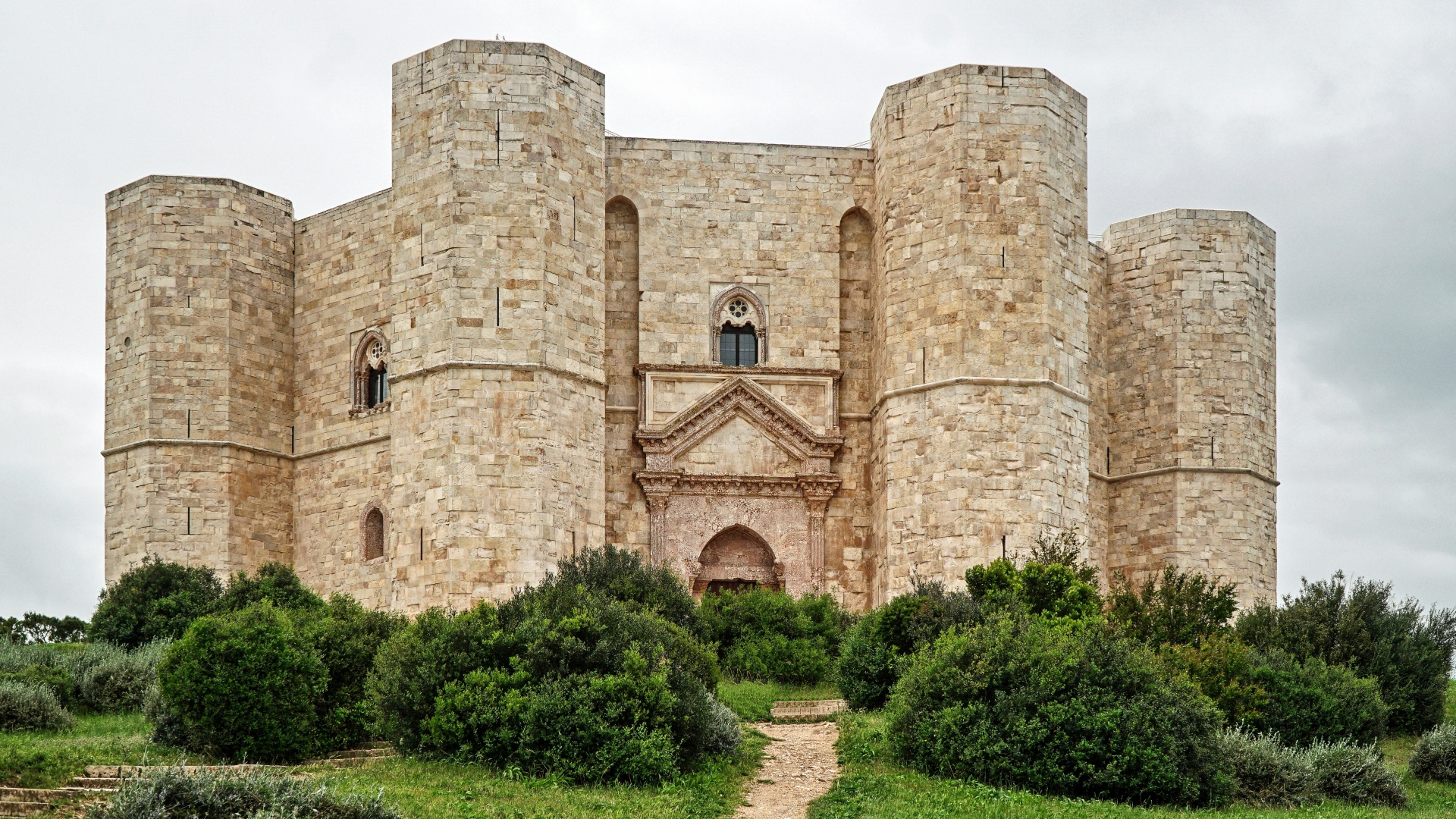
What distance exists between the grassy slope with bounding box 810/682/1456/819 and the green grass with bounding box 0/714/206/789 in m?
6.02

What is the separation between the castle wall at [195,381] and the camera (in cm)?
2905

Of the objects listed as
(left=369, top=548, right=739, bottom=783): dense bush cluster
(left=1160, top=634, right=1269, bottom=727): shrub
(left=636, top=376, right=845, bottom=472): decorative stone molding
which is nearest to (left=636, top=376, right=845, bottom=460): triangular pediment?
(left=636, top=376, right=845, bottom=472): decorative stone molding

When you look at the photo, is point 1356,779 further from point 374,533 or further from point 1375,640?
point 374,533

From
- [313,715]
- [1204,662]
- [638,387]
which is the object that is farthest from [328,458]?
[1204,662]

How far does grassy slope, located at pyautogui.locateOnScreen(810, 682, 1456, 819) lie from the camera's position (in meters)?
15.2

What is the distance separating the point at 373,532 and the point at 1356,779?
16.7 m

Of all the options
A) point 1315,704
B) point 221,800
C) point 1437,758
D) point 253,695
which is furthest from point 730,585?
point 221,800

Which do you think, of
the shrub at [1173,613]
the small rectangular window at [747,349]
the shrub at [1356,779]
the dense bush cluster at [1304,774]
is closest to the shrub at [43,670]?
the small rectangular window at [747,349]

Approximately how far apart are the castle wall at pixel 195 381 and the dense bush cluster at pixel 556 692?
11800 millimetres

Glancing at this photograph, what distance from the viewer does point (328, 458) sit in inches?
1172

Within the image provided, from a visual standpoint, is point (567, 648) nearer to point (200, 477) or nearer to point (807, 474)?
point (807, 474)

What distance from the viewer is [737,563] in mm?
28641

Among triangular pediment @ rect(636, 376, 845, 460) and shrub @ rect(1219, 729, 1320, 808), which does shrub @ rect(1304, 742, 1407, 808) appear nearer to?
shrub @ rect(1219, 729, 1320, 808)

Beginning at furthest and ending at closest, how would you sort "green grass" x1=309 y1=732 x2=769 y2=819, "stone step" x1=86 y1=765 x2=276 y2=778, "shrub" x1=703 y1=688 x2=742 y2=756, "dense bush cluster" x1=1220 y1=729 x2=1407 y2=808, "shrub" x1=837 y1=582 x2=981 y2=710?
1. "shrub" x1=837 y1=582 x2=981 y2=710
2. "shrub" x1=703 y1=688 x2=742 y2=756
3. "dense bush cluster" x1=1220 y1=729 x2=1407 y2=808
4. "green grass" x1=309 y1=732 x2=769 y2=819
5. "stone step" x1=86 y1=765 x2=276 y2=778
